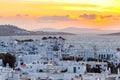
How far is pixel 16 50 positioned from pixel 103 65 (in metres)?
18.0

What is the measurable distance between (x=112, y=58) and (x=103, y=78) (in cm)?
2039

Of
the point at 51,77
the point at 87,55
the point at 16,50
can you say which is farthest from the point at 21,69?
the point at 16,50

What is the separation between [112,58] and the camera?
146 ft

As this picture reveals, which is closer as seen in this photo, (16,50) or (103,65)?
(103,65)

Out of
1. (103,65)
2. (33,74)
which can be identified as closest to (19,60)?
(103,65)

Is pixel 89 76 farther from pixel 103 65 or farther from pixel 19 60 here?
pixel 19 60

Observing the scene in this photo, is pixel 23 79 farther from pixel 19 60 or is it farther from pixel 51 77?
pixel 19 60

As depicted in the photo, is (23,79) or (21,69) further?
(21,69)

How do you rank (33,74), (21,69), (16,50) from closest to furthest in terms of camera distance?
1. (33,74)
2. (21,69)
3. (16,50)

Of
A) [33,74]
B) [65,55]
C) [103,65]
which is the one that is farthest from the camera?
[65,55]

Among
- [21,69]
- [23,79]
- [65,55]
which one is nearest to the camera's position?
[23,79]

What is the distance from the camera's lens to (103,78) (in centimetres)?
2414

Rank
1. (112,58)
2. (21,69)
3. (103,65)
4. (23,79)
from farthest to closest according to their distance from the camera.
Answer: (112,58) → (103,65) → (21,69) → (23,79)

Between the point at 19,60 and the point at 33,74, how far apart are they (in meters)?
13.0
